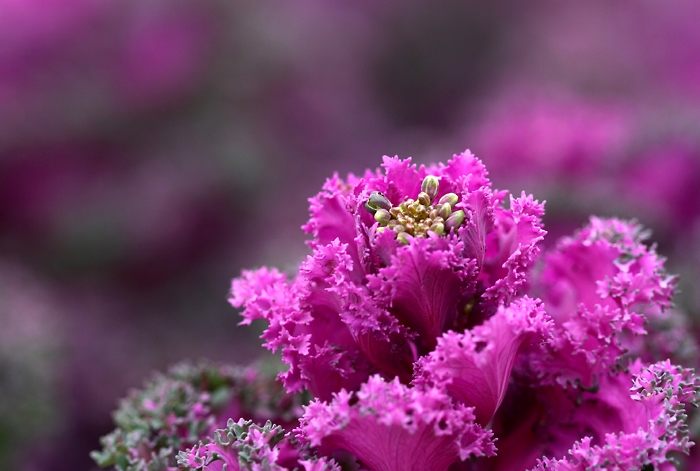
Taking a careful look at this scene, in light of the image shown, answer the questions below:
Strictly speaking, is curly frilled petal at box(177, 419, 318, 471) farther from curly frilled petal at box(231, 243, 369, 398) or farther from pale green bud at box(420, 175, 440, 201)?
pale green bud at box(420, 175, 440, 201)

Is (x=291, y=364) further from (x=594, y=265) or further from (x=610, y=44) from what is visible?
(x=610, y=44)

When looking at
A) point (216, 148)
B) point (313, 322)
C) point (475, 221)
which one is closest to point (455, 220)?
point (475, 221)

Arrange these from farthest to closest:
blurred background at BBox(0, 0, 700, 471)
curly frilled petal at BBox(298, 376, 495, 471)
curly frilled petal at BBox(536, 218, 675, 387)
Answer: blurred background at BBox(0, 0, 700, 471) → curly frilled petal at BBox(536, 218, 675, 387) → curly frilled petal at BBox(298, 376, 495, 471)

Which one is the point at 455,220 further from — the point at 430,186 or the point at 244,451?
the point at 244,451

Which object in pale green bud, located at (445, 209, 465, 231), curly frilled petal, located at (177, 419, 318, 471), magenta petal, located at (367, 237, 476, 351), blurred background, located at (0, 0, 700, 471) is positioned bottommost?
curly frilled petal, located at (177, 419, 318, 471)

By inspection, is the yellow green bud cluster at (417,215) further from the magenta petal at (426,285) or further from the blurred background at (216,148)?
the blurred background at (216,148)

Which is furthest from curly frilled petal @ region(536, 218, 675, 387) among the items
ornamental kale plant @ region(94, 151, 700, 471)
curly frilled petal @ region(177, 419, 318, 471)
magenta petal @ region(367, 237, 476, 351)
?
curly frilled petal @ region(177, 419, 318, 471)
